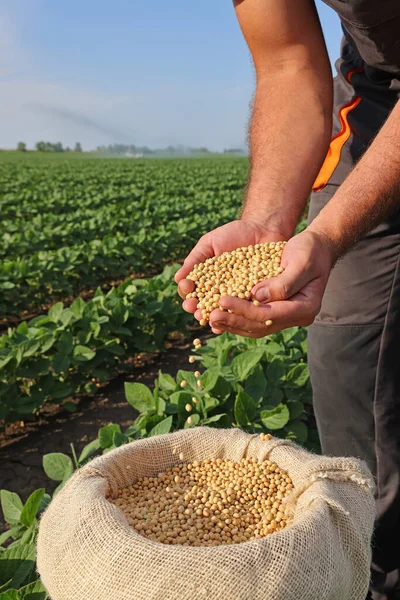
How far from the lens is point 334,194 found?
2.11 m

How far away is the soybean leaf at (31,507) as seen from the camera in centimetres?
203

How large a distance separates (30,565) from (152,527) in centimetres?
48

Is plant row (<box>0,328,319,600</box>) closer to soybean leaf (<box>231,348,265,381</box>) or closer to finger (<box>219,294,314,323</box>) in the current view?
soybean leaf (<box>231,348,265,381</box>)

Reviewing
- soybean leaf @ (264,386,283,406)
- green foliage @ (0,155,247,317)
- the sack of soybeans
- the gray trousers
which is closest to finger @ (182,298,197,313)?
the sack of soybeans

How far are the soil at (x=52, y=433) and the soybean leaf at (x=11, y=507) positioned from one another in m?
1.27

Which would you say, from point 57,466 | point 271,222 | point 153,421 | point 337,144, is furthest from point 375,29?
point 57,466

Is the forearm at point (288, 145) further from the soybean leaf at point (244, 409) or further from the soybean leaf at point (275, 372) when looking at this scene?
the soybean leaf at point (275, 372)

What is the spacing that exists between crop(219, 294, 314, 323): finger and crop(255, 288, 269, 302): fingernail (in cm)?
2

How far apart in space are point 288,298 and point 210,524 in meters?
0.70

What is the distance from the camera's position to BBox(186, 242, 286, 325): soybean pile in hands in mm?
1878

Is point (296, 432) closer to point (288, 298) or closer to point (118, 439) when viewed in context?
point (118, 439)

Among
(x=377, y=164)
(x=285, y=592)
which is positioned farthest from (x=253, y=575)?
(x=377, y=164)

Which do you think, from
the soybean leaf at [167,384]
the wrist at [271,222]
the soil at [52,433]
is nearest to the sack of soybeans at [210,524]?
the wrist at [271,222]

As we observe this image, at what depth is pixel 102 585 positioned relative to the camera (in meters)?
1.36
